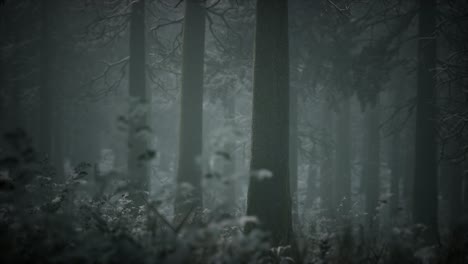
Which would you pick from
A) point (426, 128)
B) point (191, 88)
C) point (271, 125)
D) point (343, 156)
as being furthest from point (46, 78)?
point (426, 128)

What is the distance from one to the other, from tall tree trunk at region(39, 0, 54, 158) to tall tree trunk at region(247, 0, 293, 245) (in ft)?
54.0

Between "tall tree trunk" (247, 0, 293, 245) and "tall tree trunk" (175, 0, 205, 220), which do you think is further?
"tall tree trunk" (175, 0, 205, 220)

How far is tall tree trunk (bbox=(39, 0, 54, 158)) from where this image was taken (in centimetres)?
1930

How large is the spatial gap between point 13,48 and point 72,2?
4340mm

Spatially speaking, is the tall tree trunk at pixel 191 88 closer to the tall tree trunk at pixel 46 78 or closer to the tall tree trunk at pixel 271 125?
the tall tree trunk at pixel 271 125

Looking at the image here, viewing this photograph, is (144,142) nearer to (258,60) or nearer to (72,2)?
(258,60)

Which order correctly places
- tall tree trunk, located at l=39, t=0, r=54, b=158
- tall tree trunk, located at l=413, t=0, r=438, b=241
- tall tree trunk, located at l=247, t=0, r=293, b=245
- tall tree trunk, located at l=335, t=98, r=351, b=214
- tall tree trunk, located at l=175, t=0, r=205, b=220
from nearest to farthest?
tall tree trunk, located at l=247, t=0, r=293, b=245, tall tree trunk, located at l=175, t=0, r=205, b=220, tall tree trunk, located at l=413, t=0, r=438, b=241, tall tree trunk, located at l=39, t=0, r=54, b=158, tall tree trunk, located at l=335, t=98, r=351, b=214

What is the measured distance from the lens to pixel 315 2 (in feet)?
41.8

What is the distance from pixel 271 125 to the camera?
668cm

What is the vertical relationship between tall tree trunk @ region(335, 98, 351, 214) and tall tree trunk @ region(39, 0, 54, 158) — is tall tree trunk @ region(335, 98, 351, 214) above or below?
below

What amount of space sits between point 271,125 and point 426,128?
804cm

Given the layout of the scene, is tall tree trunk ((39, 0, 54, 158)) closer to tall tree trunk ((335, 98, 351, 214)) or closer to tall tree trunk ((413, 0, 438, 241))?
tall tree trunk ((335, 98, 351, 214))

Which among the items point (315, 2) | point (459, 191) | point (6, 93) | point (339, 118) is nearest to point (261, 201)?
point (315, 2)

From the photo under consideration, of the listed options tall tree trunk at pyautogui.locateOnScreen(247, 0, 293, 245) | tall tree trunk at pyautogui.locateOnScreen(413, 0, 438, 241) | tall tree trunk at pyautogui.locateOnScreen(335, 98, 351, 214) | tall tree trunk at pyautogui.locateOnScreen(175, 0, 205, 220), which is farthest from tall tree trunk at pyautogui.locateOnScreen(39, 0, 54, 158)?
tall tree trunk at pyautogui.locateOnScreen(413, 0, 438, 241)
